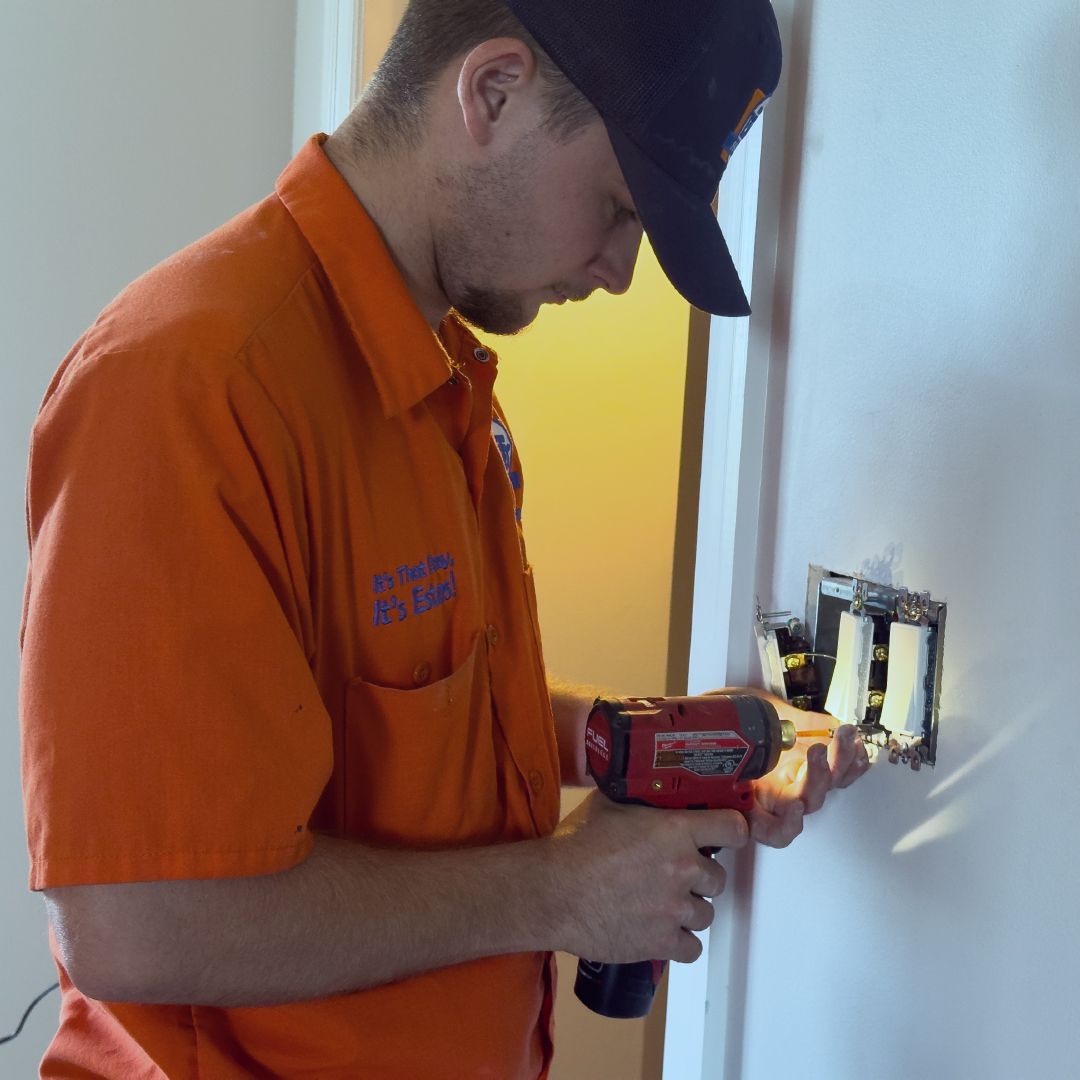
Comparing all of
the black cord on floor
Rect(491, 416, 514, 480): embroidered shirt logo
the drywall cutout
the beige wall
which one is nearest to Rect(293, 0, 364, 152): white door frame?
the beige wall

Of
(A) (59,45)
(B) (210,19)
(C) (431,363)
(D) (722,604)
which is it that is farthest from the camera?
(B) (210,19)

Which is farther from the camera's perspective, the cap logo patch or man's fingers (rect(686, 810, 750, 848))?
man's fingers (rect(686, 810, 750, 848))

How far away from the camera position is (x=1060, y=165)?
0.73 metres

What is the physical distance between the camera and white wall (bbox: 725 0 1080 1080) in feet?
2.45

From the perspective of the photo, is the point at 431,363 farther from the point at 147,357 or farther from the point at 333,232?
the point at 147,357

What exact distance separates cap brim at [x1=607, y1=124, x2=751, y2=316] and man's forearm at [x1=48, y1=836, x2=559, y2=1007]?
0.50 m

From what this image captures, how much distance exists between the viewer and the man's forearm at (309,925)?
69cm

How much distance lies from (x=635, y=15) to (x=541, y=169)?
0.43 feet

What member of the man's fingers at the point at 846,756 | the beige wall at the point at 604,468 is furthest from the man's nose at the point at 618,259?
the beige wall at the point at 604,468

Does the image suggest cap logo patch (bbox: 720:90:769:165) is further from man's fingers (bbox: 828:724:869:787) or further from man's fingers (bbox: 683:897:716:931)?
man's fingers (bbox: 683:897:716:931)

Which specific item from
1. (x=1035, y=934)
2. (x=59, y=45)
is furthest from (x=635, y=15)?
(x=59, y=45)

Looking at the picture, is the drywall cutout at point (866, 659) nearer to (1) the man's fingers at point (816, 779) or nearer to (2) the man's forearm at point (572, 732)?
(1) the man's fingers at point (816, 779)

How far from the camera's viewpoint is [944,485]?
2.80 ft

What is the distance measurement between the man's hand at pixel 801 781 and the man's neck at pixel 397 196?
53cm
